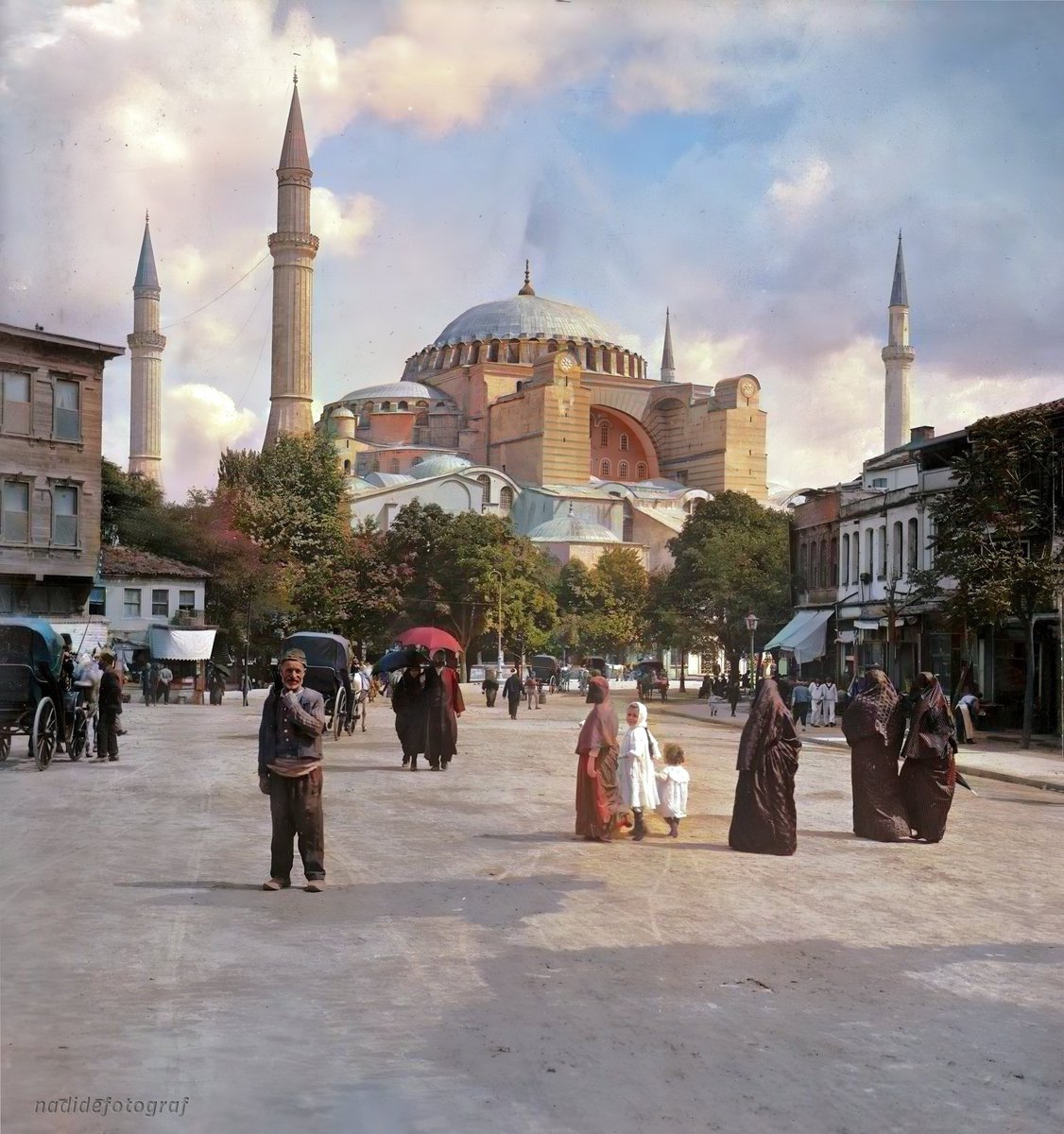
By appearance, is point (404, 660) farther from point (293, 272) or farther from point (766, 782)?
point (293, 272)

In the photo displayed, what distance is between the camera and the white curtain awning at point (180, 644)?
42.8 metres

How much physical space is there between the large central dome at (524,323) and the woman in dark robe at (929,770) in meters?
126

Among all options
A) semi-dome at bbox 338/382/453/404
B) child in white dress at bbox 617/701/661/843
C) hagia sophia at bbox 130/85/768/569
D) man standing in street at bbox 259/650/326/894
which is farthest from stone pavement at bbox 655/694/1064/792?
semi-dome at bbox 338/382/453/404

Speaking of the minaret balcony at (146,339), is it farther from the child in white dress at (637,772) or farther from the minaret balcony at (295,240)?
the child in white dress at (637,772)

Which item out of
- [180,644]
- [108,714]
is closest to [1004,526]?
[108,714]

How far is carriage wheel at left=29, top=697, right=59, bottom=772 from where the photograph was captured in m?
17.5

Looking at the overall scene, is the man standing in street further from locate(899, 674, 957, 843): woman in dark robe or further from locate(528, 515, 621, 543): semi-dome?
locate(528, 515, 621, 543): semi-dome

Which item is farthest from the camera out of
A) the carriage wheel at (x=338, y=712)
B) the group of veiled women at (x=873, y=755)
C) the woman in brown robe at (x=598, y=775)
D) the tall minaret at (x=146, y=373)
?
the tall minaret at (x=146, y=373)

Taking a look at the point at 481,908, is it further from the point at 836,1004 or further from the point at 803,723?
the point at 803,723

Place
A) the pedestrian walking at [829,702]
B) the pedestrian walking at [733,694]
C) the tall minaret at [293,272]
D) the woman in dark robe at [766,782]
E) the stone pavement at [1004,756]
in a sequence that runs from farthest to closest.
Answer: the tall minaret at [293,272]
the pedestrian walking at [733,694]
the pedestrian walking at [829,702]
the stone pavement at [1004,756]
the woman in dark robe at [766,782]

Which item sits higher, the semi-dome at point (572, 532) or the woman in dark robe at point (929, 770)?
the semi-dome at point (572, 532)

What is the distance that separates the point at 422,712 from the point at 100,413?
630 inches

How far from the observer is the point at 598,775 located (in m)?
12.3

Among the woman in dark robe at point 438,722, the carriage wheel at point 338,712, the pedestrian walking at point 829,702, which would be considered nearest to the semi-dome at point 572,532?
the pedestrian walking at point 829,702
